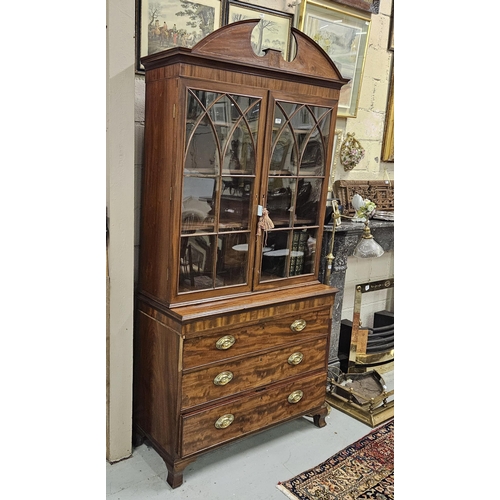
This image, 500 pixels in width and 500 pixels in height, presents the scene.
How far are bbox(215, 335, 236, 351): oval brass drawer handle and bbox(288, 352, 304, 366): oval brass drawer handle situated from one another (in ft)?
1.30

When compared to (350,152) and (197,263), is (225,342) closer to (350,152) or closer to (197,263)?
(197,263)

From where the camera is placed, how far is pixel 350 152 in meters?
3.06

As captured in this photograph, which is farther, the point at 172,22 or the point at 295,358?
the point at 295,358

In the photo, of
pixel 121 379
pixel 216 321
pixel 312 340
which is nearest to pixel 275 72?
pixel 216 321

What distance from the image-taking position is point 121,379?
2213mm

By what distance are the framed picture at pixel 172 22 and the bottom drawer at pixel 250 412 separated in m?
1.60

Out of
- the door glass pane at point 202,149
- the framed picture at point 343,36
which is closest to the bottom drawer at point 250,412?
the door glass pane at point 202,149

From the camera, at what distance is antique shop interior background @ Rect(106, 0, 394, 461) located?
1989 millimetres

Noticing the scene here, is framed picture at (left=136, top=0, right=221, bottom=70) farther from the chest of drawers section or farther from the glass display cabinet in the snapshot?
the chest of drawers section

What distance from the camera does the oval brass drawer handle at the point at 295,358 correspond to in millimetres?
2410

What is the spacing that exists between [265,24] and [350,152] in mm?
958

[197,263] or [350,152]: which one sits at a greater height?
[350,152]

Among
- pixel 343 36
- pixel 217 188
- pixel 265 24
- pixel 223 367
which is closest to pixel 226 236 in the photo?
pixel 217 188

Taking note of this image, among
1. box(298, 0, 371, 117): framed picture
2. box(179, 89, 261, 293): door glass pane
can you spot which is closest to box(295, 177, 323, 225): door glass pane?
box(179, 89, 261, 293): door glass pane
